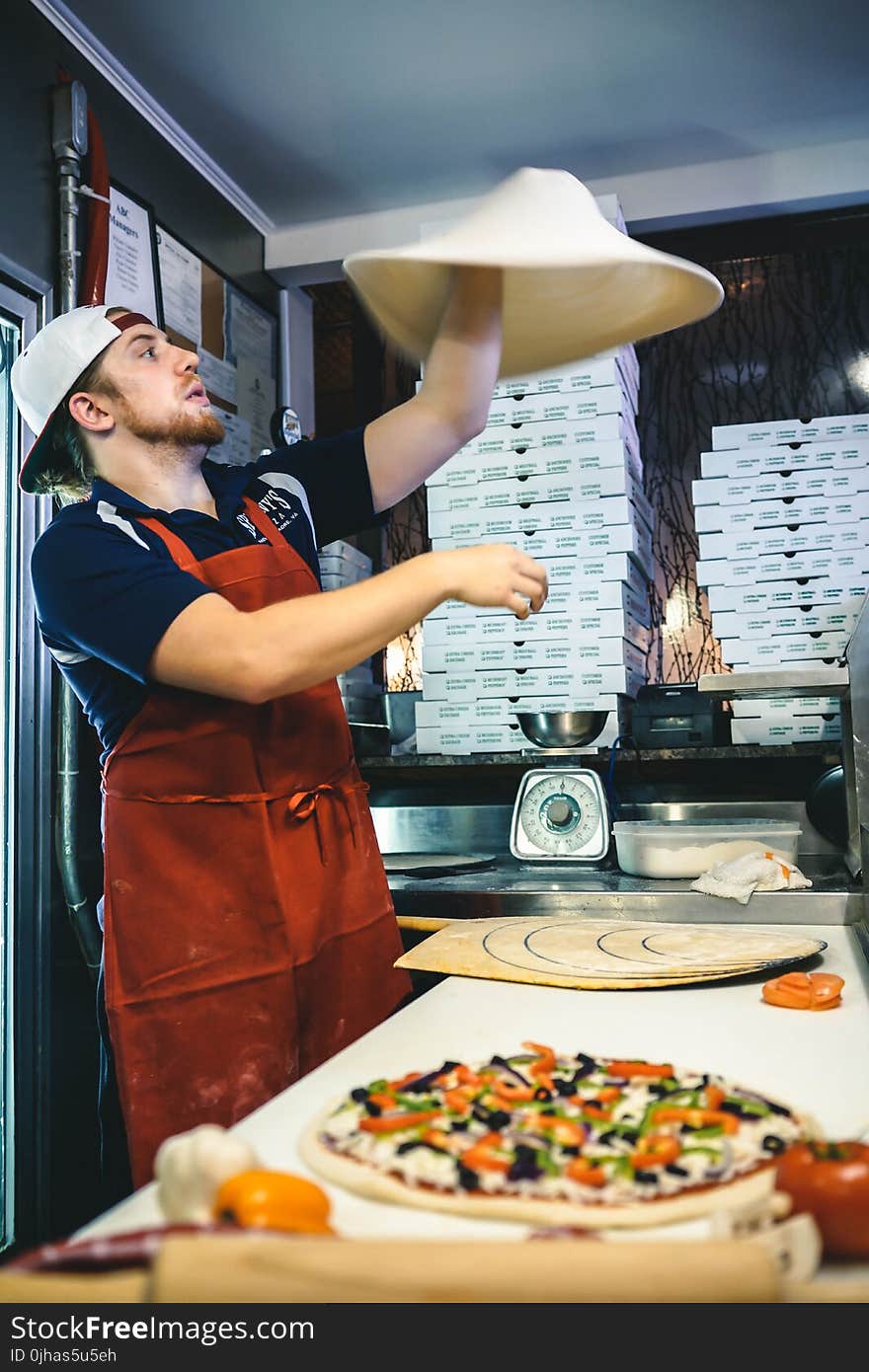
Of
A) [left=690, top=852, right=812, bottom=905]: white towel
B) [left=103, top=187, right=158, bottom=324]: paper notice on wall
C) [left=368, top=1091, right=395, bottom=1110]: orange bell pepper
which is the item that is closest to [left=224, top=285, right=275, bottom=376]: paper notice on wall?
[left=103, top=187, right=158, bottom=324]: paper notice on wall

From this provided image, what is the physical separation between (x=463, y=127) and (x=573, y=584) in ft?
4.88

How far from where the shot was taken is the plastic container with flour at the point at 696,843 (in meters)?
2.09

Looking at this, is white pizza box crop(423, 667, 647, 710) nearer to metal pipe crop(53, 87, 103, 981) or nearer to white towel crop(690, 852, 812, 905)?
white towel crop(690, 852, 812, 905)

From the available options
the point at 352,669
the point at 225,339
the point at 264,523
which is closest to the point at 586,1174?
the point at 264,523

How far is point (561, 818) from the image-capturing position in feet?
8.02

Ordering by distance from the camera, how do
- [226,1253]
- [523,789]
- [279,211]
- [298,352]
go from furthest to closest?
[298,352] → [279,211] → [523,789] → [226,1253]

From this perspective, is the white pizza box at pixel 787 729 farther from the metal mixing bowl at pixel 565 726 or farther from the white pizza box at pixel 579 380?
the white pizza box at pixel 579 380

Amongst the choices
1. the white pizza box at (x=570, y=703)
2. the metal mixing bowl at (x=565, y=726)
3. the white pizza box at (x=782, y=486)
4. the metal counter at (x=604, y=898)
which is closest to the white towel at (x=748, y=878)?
the metal counter at (x=604, y=898)

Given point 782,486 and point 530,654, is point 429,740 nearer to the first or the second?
point 530,654

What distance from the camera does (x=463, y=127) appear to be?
10.4 feet

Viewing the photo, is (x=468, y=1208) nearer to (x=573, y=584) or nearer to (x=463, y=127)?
(x=573, y=584)

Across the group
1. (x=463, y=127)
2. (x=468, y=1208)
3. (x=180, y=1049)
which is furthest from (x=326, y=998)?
(x=463, y=127)

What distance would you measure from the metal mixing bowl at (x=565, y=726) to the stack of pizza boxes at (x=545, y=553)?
12cm

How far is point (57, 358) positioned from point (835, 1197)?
1591mm
